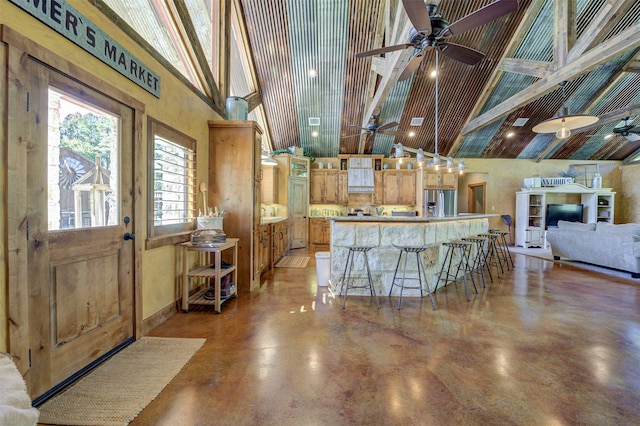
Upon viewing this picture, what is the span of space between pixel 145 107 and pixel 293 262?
4373 millimetres

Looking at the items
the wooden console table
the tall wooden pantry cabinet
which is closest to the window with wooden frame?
the wooden console table

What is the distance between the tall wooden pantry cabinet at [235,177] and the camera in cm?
385

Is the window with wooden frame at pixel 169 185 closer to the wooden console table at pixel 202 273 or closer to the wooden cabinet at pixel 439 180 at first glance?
the wooden console table at pixel 202 273

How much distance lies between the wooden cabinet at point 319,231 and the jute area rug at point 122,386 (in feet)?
20.9

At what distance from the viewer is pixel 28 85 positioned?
158cm

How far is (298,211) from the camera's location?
8.41m

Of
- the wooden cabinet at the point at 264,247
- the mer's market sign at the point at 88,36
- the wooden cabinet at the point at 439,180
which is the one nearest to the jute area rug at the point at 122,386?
the wooden cabinet at the point at 264,247

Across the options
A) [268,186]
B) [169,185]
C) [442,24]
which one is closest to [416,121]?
[268,186]

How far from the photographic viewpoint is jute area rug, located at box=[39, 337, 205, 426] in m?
1.60

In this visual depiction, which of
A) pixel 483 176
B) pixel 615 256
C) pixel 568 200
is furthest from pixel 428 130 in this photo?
pixel 568 200

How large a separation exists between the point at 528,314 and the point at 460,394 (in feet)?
6.80

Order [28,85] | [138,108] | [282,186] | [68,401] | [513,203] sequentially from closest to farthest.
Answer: [28,85] < [68,401] < [138,108] < [282,186] < [513,203]

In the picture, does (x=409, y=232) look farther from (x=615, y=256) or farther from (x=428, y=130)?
(x=428, y=130)

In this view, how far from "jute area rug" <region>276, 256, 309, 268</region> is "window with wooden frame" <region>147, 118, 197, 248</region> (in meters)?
2.71
